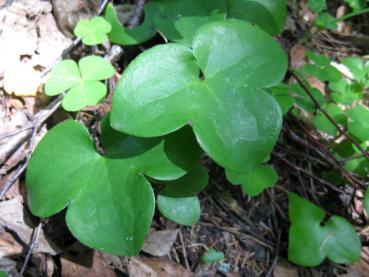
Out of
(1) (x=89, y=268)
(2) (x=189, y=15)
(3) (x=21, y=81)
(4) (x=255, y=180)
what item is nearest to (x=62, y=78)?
(3) (x=21, y=81)

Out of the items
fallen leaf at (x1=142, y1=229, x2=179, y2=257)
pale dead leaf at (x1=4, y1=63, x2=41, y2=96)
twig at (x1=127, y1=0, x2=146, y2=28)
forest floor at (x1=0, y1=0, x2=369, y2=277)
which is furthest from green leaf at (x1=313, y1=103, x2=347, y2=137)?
pale dead leaf at (x1=4, y1=63, x2=41, y2=96)

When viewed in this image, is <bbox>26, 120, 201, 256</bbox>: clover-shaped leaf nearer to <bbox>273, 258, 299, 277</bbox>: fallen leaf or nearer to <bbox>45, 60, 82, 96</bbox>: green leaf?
<bbox>45, 60, 82, 96</bbox>: green leaf

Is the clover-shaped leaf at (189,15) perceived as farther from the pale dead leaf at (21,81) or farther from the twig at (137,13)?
the pale dead leaf at (21,81)

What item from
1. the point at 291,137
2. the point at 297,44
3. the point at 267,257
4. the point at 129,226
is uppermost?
the point at 129,226

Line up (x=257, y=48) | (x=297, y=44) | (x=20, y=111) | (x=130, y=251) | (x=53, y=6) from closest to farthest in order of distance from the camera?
(x=130, y=251) → (x=257, y=48) → (x=20, y=111) → (x=53, y=6) → (x=297, y=44)

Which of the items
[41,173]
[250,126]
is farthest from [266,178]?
[41,173]

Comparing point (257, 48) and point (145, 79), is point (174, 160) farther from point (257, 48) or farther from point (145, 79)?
point (257, 48)
